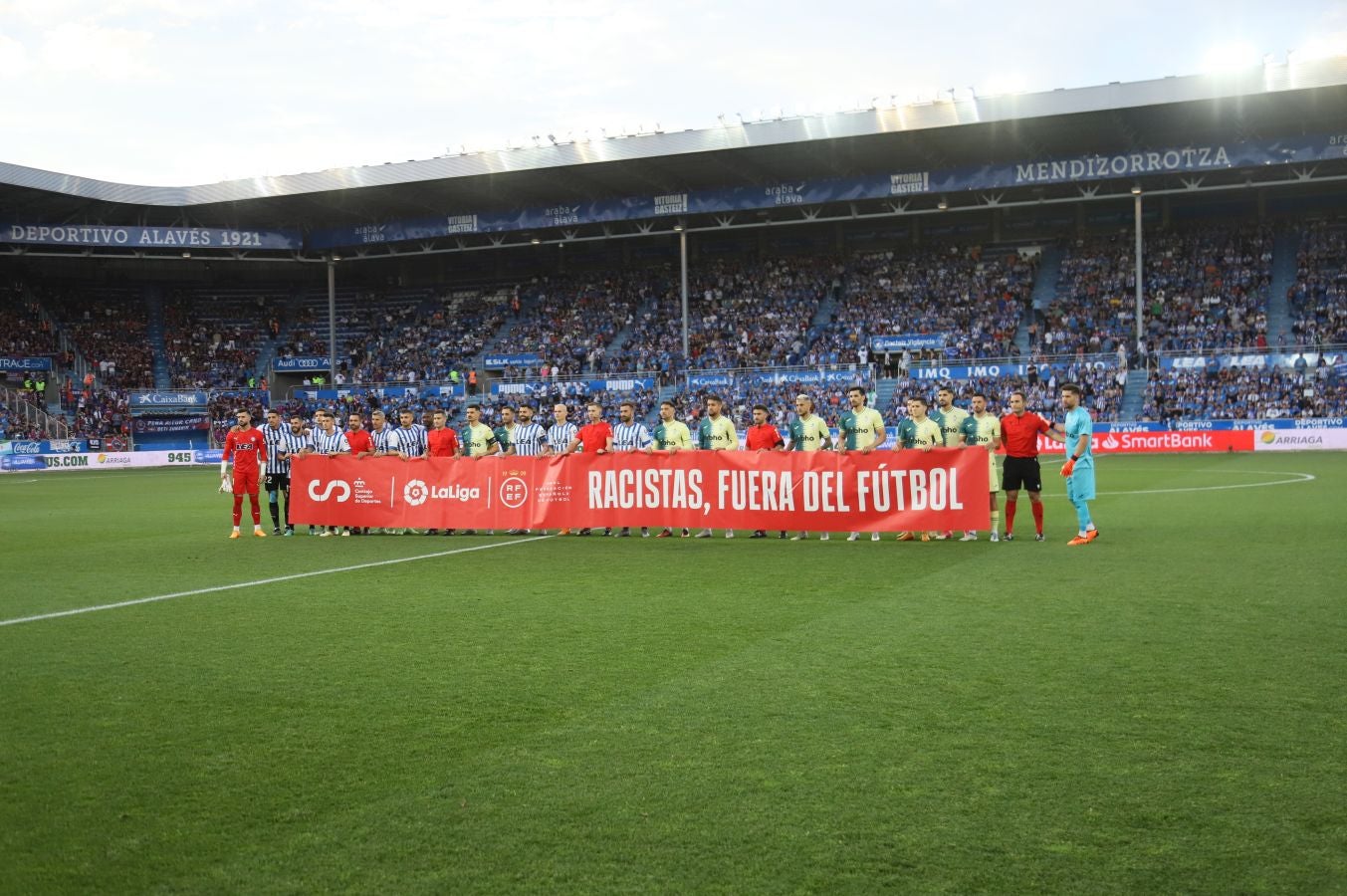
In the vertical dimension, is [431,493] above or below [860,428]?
below

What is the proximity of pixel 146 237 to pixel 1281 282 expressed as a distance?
45.6 metres

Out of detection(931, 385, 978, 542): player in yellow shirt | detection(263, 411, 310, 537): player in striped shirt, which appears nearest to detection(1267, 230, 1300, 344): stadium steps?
detection(931, 385, 978, 542): player in yellow shirt

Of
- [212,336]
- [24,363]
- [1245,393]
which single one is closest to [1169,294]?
[1245,393]

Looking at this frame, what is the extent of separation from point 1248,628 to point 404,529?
11965 mm

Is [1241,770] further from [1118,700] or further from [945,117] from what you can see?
[945,117]

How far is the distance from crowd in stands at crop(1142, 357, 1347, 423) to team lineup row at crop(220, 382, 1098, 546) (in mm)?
25403

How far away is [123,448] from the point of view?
46.3m

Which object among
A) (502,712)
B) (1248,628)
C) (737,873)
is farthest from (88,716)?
(1248,628)

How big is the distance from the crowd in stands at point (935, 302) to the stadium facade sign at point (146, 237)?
24.8 m

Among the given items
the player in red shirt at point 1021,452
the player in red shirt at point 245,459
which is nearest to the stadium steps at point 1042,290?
the player in red shirt at point 1021,452

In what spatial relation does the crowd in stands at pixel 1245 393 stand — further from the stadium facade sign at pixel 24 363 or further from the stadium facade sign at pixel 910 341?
the stadium facade sign at pixel 24 363

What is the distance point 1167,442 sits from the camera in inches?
1478

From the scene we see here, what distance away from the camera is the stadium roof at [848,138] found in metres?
37.5

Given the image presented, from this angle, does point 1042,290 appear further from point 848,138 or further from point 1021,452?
point 1021,452
